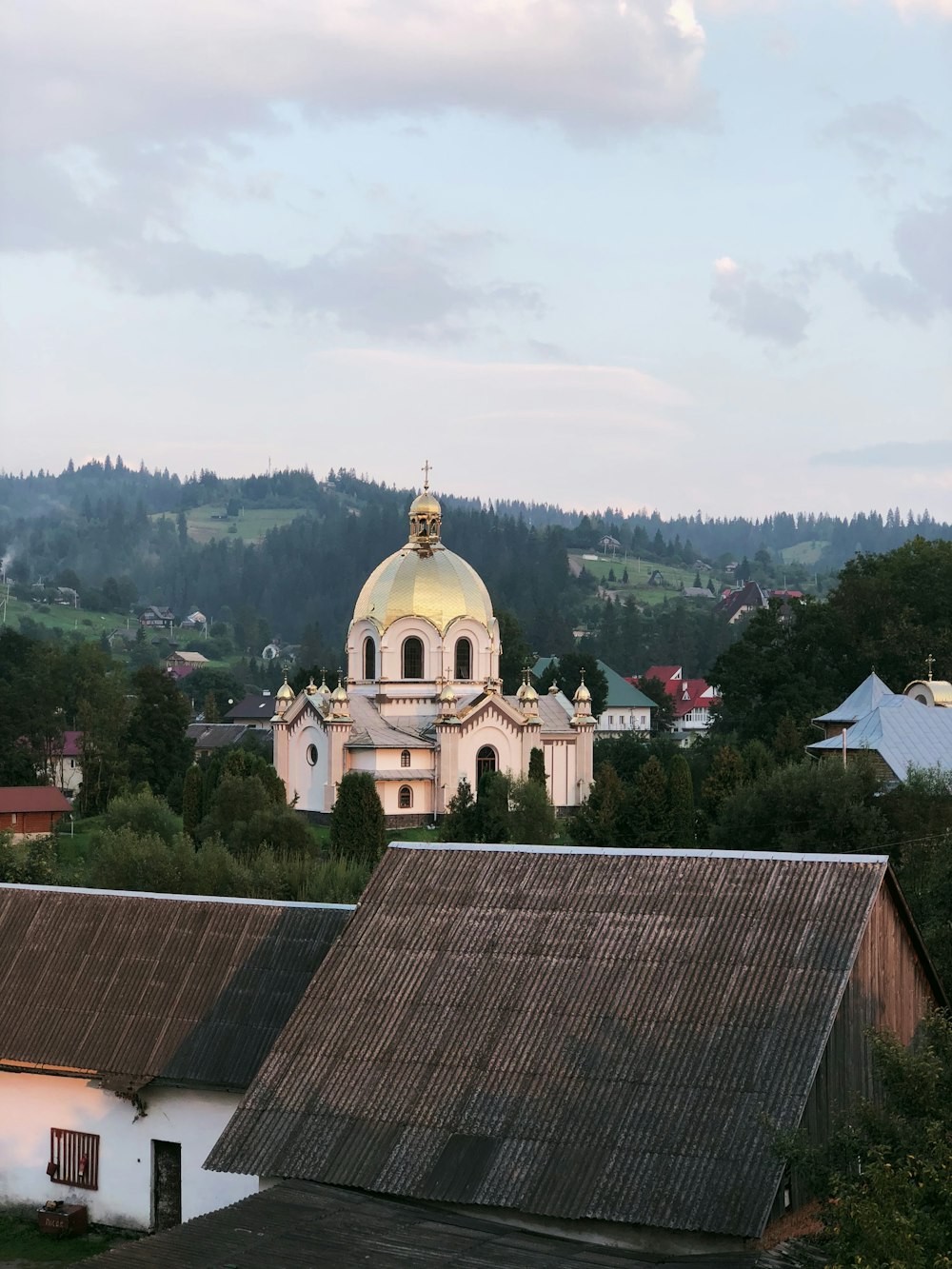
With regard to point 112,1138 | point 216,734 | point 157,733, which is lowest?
point 112,1138

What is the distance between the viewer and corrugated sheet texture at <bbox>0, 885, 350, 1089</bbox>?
20594 millimetres

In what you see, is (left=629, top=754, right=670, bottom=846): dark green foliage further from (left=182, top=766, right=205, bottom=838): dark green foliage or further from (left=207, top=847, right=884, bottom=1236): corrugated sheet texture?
(left=207, top=847, right=884, bottom=1236): corrugated sheet texture

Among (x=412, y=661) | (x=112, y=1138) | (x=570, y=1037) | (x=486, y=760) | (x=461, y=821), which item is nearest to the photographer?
(x=570, y=1037)

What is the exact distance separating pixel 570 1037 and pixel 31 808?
160 ft

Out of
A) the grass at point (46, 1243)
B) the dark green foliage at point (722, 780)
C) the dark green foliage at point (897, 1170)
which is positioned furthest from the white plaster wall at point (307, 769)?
the dark green foliage at point (897, 1170)

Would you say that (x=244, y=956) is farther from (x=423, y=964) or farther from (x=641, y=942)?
(x=641, y=942)

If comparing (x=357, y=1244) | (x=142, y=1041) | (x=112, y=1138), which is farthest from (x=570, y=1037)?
(x=112, y=1138)

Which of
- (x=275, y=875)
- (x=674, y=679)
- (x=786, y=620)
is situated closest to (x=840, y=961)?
(x=275, y=875)

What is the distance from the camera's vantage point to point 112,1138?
21.0 metres

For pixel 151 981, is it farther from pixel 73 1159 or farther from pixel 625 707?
pixel 625 707

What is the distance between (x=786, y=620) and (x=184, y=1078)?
64099 millimetres

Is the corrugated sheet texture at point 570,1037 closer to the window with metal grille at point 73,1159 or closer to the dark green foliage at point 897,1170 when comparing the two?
the dark green foliage at point 897,1170

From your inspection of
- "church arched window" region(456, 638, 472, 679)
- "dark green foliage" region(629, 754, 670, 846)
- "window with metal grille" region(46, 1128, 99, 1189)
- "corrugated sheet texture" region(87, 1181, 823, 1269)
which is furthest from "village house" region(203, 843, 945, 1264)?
"church arched window" region(456, 638, 472, 679)

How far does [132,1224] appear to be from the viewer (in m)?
20.6
